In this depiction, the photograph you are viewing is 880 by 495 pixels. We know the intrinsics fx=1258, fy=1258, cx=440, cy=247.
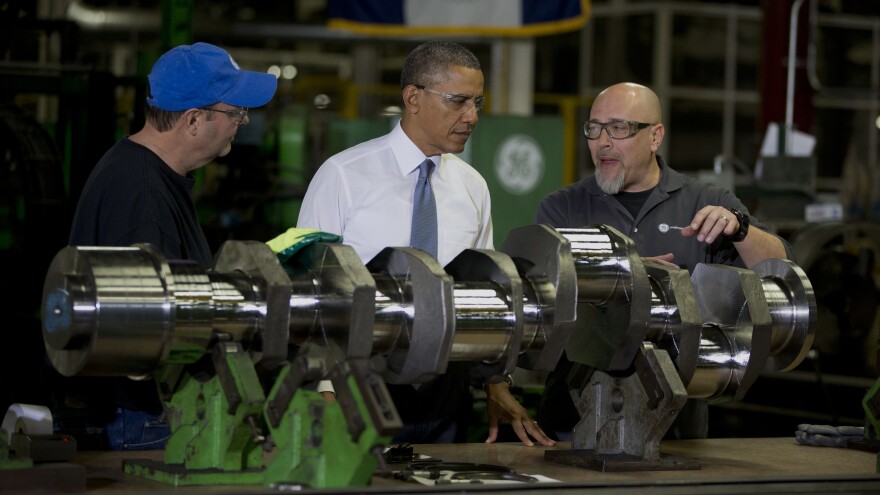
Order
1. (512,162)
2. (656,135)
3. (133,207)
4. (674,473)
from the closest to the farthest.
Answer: (674,473), (133,207), (656,135), (512,162)

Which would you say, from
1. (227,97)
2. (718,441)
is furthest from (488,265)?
(718,441)

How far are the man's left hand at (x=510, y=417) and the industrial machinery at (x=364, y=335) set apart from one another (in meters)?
0.27

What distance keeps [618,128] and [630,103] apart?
0.26ft

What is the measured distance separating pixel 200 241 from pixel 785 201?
4496 mm

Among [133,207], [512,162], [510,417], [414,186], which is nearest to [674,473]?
[510,417]

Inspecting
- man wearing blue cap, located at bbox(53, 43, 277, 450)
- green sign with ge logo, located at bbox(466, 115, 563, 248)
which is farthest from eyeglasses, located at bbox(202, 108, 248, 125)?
green sign with ge logo, located at bbox(466, 115, 563, 248)

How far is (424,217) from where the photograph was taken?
2887 mm

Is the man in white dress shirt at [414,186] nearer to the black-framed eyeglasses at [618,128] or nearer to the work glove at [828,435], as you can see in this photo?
the black-framed eyeglasses at [618,128]

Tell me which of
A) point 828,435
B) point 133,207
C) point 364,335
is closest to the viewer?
point 364,335

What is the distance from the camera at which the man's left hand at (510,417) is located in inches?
95.4

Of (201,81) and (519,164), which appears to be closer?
(201,81)

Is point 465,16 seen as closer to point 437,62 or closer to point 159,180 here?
point 437,62

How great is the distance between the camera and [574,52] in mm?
13531

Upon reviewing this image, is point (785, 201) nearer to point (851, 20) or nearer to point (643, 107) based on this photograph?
point (643, 107)
